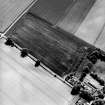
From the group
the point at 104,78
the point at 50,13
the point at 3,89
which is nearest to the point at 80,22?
the point at 50,13

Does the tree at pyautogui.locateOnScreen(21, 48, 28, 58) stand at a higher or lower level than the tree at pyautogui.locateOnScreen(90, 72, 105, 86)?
lower

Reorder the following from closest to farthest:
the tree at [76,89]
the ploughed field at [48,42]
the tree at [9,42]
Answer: the tree at [76,89] < the ploughed field at [48,42] < the tree at [9,42]

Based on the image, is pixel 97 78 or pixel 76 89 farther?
pixel 97 78

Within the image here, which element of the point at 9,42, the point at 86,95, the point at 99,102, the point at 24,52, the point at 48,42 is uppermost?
the point at 48,42

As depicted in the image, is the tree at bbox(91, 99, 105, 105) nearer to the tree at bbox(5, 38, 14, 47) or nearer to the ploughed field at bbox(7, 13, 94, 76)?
the ploughed field at bbox(7, 13, 94, 76)

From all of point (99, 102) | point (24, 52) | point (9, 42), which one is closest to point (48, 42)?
point (24, 52)

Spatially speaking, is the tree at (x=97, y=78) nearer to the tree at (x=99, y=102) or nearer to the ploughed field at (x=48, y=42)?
the ploughed field at (x=48, y=42)

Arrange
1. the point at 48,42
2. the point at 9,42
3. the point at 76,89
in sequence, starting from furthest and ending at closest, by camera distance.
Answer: the point at 48,42 → the point at 9,42 → the point at 76,89

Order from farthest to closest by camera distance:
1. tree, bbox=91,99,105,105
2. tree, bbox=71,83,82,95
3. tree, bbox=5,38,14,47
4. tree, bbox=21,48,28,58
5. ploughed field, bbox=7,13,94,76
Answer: tree, bbox=5,38,14,47
tree, bbox=21,48,28,58
ploughed field, bbox=7,13,94,76
tree, bbox=71,83,82,95
tree, bbox=91,99,105,105

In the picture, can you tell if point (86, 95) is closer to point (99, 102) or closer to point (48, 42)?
point (99, 102)

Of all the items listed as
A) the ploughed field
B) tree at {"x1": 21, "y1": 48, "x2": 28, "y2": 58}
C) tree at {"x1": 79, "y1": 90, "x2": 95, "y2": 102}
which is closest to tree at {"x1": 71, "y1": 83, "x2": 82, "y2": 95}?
tree at {"x1": 79, "y1": 90, "x2": 95, "y2": 102}

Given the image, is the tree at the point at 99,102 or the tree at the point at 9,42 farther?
the tree at the point at 9,42

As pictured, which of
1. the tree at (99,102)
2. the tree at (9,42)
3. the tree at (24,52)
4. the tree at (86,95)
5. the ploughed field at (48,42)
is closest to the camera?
the tree at (99,102)

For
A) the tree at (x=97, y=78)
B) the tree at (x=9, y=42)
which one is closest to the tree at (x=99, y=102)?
the tree at (x=97, y=78)
